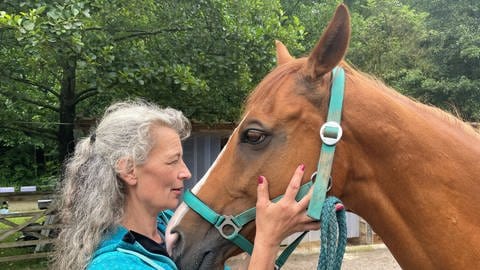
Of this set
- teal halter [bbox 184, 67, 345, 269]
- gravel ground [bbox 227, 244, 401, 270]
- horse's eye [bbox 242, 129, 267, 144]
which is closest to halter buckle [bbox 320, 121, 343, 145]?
teal halter [bbox 184, 67, 345, 269]

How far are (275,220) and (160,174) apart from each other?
0.50m

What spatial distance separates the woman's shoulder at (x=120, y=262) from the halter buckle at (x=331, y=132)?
83cm

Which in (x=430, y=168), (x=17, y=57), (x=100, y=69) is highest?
(x=17, y=57)

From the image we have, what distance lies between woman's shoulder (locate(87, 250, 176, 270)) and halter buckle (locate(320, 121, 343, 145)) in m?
0.83

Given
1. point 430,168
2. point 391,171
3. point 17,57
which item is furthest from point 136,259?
point 17,57

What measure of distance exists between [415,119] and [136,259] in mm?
1305

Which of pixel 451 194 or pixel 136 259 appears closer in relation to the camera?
pixel 136 259

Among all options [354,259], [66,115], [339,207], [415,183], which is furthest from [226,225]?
[66,115]

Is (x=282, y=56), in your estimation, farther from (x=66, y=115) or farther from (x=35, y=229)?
(x=35, y=229)

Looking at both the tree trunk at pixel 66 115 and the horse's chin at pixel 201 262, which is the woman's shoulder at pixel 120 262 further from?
the tree trunk at pixel 66 115

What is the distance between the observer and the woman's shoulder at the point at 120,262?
1.39 m

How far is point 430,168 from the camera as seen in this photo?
173 centimetres

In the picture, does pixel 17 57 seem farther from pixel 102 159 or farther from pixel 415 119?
pixel 415 119

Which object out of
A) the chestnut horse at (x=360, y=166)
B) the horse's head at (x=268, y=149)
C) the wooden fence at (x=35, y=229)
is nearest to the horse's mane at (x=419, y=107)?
the chestnut horse at (x=360, y=166)
